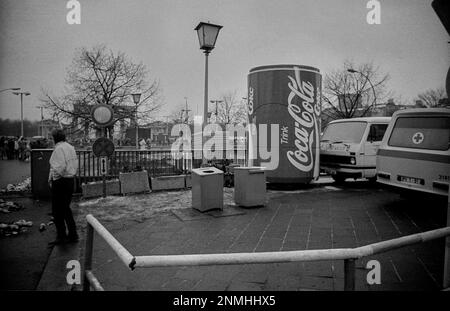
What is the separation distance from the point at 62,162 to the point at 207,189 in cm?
285

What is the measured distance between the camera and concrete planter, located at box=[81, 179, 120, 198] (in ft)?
29.0

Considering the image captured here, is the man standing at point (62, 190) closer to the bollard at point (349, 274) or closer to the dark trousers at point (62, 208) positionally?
the dark trousers at point (62, 208)

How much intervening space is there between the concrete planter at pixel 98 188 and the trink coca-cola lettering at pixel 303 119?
4.93 metres

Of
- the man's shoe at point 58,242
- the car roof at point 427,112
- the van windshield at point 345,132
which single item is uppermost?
the car roof at point 427,112

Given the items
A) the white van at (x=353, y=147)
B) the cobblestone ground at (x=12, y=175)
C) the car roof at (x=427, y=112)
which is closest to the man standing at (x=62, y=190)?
the cobblestone ground at (x=12, y=175)

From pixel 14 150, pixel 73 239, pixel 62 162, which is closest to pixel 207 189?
pixel 73 239

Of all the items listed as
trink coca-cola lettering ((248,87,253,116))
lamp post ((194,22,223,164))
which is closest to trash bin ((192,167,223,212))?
lamp post ((194,22,223,164))

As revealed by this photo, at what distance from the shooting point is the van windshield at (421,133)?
21.4 ft

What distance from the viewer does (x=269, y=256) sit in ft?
6.32

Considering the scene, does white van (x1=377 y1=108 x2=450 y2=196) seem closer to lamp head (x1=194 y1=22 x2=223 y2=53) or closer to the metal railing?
lamp head (x1=194 y1=22 x2=223 y2=53)

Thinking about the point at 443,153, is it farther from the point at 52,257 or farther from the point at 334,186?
the point at 52,257

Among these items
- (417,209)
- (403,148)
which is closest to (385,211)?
(417,209)
